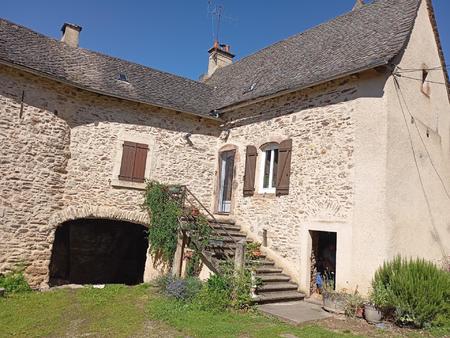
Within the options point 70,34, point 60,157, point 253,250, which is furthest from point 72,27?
point 253,250

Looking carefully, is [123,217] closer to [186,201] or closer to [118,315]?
[186,201]

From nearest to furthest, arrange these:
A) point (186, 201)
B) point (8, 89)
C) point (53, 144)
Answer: point (8, 89), point (53, 144), point (186, 201)

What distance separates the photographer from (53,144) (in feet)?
32.4

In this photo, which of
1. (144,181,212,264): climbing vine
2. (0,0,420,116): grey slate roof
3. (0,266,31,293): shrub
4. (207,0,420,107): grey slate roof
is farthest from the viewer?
(144,181,212,264): climbing vine

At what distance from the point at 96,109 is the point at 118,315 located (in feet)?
20.3

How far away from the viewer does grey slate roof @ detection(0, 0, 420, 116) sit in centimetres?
928

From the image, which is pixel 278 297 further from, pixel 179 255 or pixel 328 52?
pixel 328 52

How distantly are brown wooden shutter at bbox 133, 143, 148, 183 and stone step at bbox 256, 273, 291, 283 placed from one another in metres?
4.73

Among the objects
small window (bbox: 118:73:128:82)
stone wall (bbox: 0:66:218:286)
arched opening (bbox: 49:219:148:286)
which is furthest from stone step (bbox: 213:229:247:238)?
small window (bbox: 118:73:128:82)

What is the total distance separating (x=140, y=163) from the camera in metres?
11.1

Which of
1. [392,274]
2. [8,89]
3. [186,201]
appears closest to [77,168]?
[8,89]

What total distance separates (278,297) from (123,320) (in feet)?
11.5

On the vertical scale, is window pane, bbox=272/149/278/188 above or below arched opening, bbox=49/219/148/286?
above

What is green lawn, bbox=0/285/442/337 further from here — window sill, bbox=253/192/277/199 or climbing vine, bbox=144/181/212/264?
window sill, bbox=253/192/277/199
